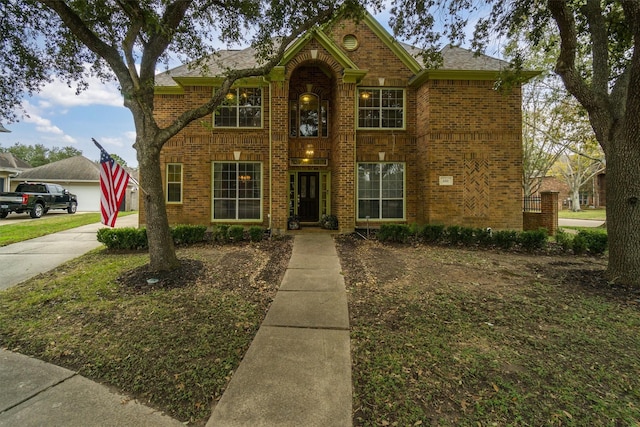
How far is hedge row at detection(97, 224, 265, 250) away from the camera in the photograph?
330 inches

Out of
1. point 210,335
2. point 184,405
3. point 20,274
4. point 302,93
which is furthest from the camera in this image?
point 302,93

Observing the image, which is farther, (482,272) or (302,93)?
(302,93)

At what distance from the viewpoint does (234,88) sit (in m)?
11.0

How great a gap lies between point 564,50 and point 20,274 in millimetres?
Answer: 12514

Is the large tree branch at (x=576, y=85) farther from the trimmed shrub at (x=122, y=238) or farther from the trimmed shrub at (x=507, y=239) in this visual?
the trimmed shrub at (x=122, y=238)

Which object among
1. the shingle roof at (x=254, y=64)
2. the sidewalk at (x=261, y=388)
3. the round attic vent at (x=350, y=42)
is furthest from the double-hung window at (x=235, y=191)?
the sidewalk at (x=261, y=388)

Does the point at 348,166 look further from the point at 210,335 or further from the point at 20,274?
the point at 20,274

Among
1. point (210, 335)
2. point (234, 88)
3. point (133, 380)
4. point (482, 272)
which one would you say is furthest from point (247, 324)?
point (234, 88)

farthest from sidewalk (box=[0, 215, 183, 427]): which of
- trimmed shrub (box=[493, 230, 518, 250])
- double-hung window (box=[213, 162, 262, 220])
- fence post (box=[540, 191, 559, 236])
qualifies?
fence post (box=[540, 191, 559, 236])

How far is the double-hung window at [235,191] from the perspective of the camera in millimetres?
11289

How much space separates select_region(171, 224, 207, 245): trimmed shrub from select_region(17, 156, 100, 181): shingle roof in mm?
21047

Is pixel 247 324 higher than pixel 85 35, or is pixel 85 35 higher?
pixel 85 35

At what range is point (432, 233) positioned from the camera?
9.59 m

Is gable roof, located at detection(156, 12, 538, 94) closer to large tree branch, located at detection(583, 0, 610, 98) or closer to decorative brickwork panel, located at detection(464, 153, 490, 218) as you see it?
decorative brickwork panel, located at detection(464, 153, 490, 218)
